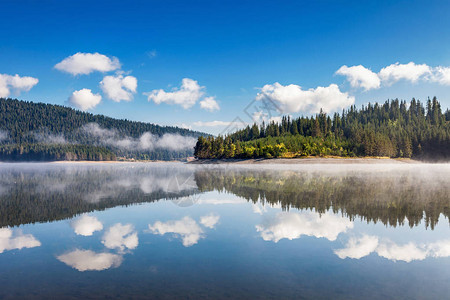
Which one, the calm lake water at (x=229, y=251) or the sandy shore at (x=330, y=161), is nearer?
the calm lake water at (x=229, y=251)

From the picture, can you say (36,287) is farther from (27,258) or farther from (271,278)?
(271,278)

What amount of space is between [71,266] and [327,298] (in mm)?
8152

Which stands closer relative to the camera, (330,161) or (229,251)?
(229,251)

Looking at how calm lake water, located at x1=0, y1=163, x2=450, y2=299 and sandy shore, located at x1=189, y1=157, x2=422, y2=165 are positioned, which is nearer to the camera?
calm lake water, located at x1=0, y1=163, x2=450, y2=299

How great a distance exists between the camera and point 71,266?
9.80 metres

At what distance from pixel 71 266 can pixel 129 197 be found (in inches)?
664

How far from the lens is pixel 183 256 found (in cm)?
1068

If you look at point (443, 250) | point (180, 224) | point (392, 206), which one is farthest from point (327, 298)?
point (392, 206)

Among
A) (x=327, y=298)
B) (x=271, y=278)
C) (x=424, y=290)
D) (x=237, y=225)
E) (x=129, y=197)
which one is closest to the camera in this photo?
(x=327, y=298)

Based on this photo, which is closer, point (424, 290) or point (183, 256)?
point (424, 290)

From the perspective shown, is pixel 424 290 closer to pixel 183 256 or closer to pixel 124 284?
pixel 183 256

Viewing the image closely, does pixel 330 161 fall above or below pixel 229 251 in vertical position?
above

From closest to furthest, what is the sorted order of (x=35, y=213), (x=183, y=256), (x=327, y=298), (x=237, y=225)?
(x=327, y=298) → (x=183, y=256) → (x=237, y=225) → (x=35, y=213)

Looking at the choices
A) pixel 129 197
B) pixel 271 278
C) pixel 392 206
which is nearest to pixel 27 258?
pixel 271 278
